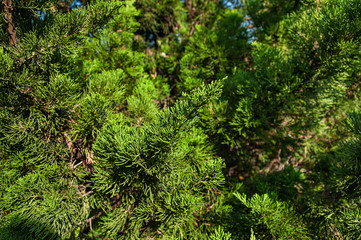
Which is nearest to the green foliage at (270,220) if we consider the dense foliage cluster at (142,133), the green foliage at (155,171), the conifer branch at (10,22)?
the dense foliage cluster at (142,133)

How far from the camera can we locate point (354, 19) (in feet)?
4.18

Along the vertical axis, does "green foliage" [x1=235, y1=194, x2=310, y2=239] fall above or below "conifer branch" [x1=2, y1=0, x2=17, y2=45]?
below

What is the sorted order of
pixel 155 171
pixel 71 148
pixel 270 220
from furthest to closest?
1. pixel 71 148
2. pixel 270 220
3. pixel 155 171

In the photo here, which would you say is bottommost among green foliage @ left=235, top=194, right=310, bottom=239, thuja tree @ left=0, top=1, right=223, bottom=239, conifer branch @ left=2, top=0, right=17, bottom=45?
green foliage @ left=235, top=194, right=310, bottom=239

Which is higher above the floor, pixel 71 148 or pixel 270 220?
pixel 71 148

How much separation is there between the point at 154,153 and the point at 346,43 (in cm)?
127

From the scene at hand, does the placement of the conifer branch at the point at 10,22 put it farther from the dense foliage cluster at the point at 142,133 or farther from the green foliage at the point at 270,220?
the green foliage at the point at 270,220

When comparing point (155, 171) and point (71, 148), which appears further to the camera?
point (71, 148)

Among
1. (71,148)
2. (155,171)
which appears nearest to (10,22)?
(71,148)

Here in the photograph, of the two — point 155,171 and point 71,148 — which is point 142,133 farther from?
point 71,148

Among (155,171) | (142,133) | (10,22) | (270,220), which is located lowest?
(270,220)

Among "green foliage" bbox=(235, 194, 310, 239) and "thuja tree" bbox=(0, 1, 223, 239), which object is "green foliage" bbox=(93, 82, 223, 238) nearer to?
"thuja tree" bbox=(0, 1, 223, 239)

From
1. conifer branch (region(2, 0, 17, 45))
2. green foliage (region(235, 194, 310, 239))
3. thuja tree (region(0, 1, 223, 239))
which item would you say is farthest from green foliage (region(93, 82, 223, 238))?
conifer branch (region(2, 0, 17, 45))

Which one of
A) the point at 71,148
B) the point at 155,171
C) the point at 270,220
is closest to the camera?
the point at 155,171
